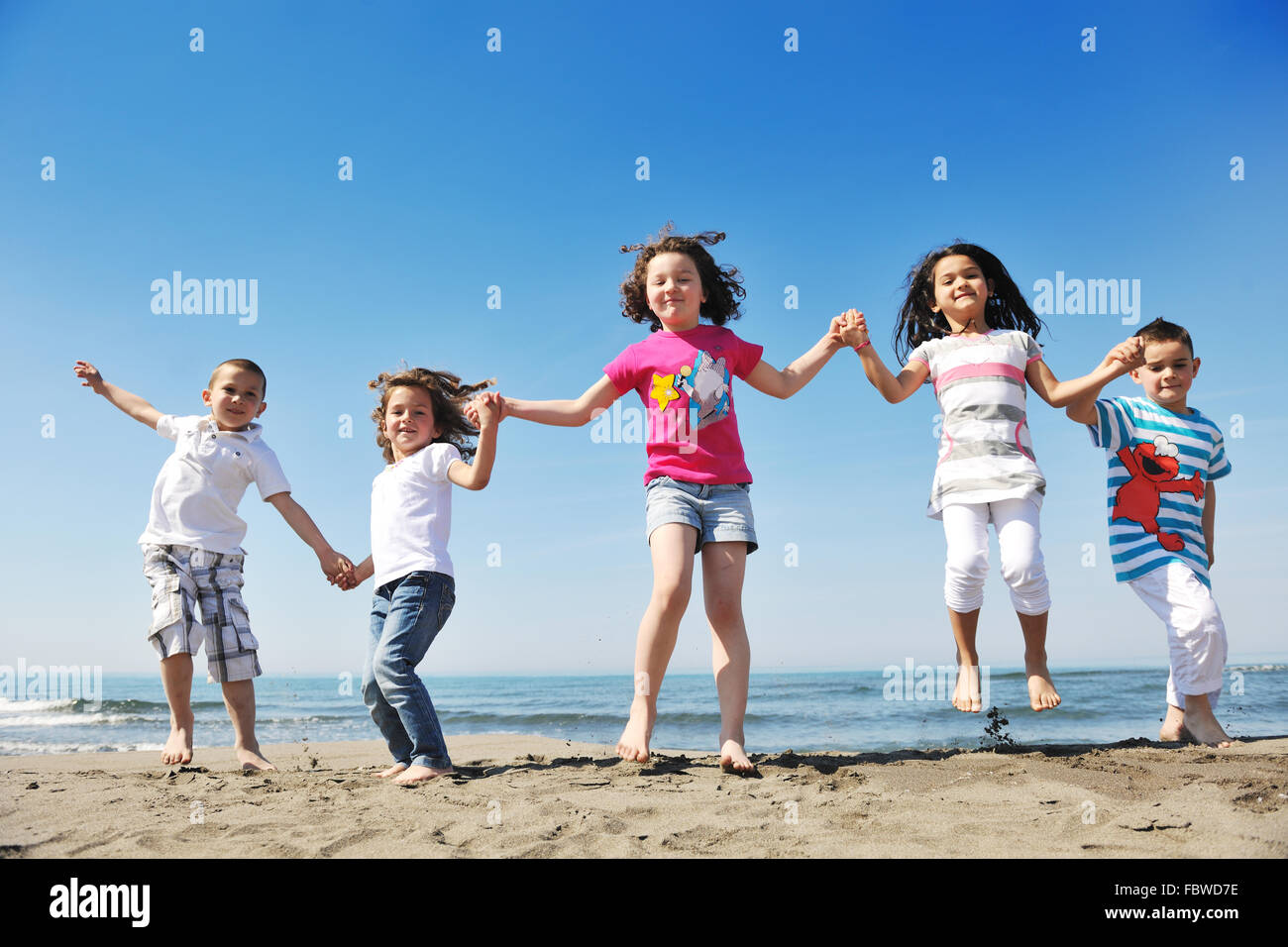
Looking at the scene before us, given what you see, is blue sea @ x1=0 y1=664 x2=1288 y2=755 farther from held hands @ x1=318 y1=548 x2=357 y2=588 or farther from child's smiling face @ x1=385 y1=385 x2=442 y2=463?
child's smiling face @ x1=385 y1=385 x2=442 y2=463

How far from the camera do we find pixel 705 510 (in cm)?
419

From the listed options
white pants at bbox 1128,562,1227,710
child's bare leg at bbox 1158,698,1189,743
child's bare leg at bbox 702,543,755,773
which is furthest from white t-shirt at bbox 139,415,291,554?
child's bare leg at bbox 1158,698,1189,743

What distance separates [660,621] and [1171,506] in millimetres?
3072

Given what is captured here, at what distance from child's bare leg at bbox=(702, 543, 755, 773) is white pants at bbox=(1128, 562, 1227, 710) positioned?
2414 mm

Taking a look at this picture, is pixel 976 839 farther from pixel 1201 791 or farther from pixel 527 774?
pixel 527 774

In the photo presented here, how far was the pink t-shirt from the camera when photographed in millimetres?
4270

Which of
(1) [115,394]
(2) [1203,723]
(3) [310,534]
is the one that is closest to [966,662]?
(2) [1203,723]

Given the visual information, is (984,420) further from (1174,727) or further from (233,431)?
(233,431)

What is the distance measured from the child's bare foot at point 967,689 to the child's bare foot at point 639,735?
1.62m

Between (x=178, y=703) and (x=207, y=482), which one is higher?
(x=207, y=482)

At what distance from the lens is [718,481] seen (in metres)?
4.25

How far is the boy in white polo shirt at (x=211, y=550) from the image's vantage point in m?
4.70

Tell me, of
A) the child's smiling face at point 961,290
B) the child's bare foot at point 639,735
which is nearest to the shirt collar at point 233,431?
the child's bare foot at point 639,735

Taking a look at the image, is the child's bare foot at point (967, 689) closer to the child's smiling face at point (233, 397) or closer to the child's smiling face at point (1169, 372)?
the child's smiling face at point (1169, 372)
